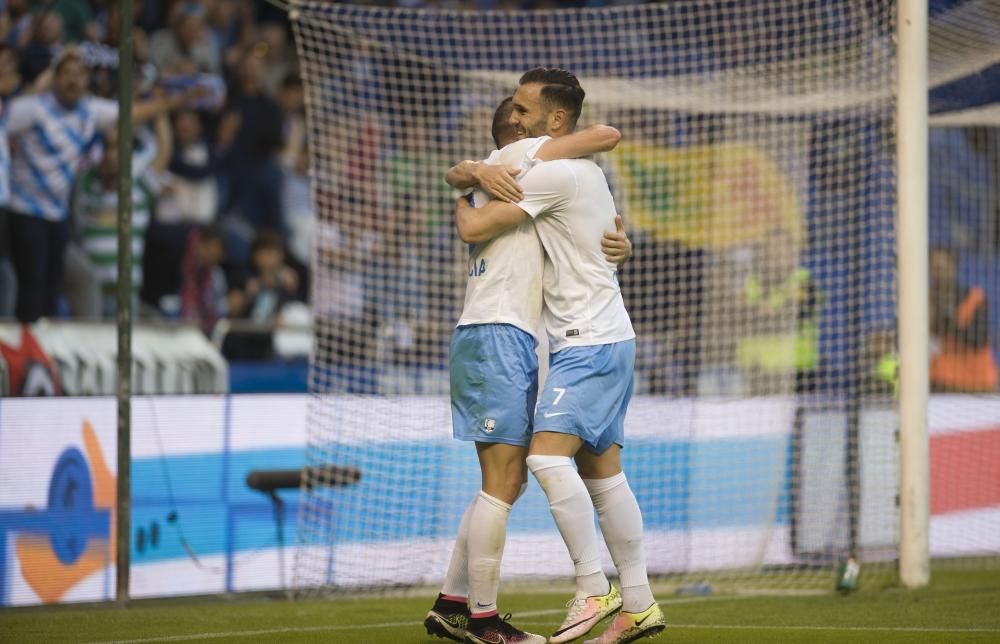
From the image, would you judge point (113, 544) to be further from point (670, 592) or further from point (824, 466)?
point (824, 466)

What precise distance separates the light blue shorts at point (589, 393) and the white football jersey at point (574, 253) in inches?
2.3

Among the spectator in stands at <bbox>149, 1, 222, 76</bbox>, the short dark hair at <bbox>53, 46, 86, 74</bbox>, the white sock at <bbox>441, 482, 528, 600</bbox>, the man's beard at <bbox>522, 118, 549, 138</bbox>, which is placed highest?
the spectator in stands at <bbox>149, 1, 222, 76</bbox>

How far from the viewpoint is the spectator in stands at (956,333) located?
40.5ft

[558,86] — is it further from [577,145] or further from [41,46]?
[41,46]

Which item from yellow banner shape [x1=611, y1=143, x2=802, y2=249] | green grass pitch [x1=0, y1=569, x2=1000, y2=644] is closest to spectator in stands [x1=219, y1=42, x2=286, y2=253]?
yellow banner shape [x1=611, y1=143, x2=802, y2=249]

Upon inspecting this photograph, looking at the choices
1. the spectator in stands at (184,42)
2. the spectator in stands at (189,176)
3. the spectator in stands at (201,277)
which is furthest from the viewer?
the spectator in stands at (184,42)

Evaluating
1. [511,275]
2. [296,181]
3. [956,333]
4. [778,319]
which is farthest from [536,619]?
[296,181]

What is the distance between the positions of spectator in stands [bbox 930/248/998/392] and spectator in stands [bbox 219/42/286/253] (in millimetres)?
5992

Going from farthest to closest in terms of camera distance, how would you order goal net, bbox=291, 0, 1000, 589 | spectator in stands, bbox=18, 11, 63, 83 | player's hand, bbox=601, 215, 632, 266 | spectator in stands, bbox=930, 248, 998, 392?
spectator in stands, bbox=930, 248, 998, 392 < spectator in stands, bbox=18, 11, 63, 83 < goal net, bbox=291, 0, 1000, 589 < player's hand, bbox=601, 215, 632, 266

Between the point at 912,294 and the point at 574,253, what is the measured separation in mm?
3336

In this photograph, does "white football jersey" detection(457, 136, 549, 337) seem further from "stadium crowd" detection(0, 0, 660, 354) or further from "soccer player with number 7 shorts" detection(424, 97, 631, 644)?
"stadium crowd" detection(0, 0, 660, 354)

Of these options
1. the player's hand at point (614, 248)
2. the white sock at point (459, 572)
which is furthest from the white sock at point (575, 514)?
the player's hand at point (614, 248)

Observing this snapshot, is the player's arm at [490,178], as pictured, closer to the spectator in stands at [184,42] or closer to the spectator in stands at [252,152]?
the spectator in stands at [252,152]

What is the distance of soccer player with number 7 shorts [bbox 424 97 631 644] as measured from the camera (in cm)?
516
